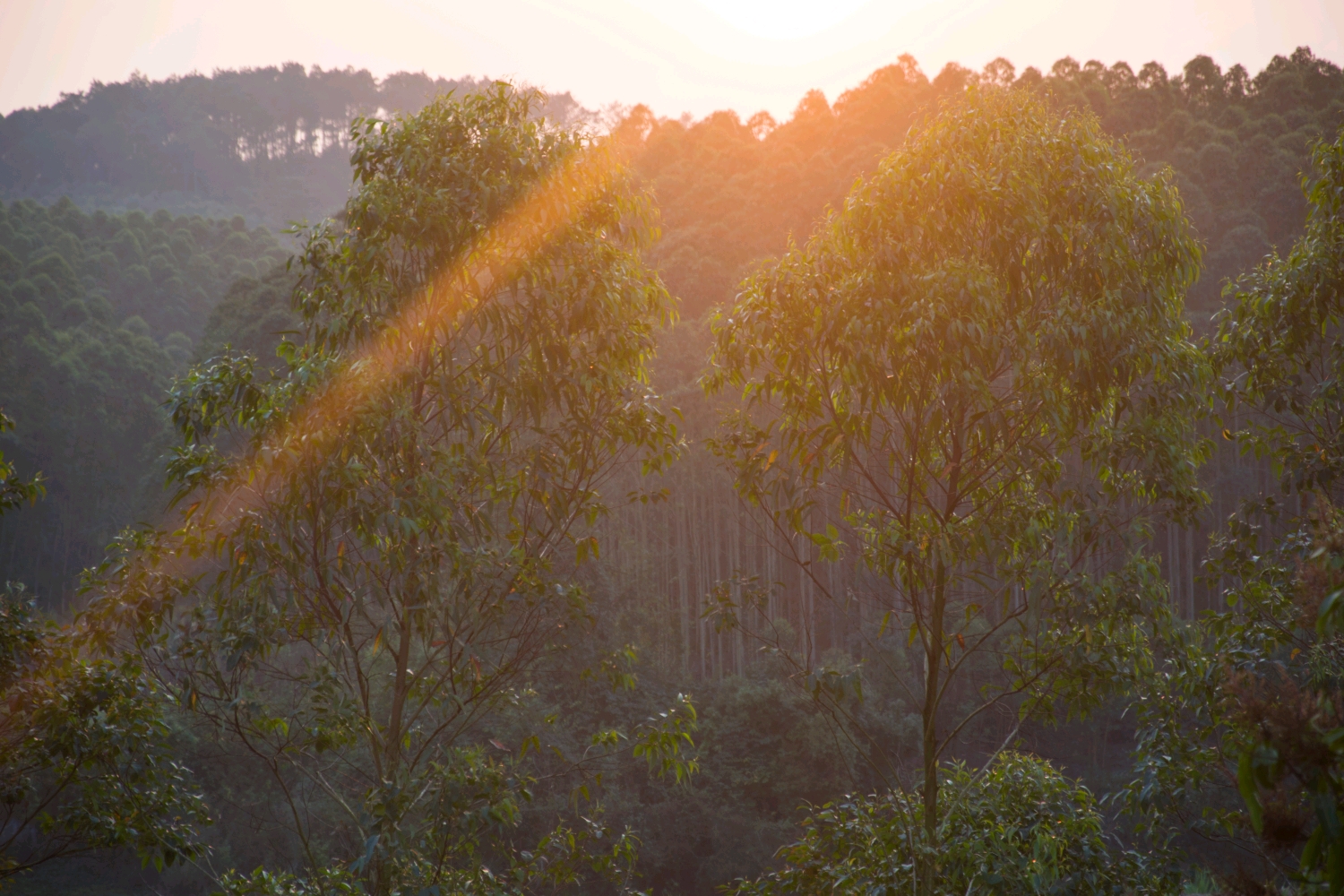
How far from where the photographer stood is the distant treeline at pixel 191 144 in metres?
63.3

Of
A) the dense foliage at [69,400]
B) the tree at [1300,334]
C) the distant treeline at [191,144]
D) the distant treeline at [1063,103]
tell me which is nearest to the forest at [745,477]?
the tree at [1300,334]

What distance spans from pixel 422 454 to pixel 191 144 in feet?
243

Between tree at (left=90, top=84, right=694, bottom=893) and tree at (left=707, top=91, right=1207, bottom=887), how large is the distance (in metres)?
0.79

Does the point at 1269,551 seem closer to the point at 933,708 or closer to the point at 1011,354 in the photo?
the point at 1011,354

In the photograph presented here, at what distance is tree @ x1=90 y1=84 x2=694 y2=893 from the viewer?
12.7 feet

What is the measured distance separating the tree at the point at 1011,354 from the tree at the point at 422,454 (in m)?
0.79

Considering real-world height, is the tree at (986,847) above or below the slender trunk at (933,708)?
below

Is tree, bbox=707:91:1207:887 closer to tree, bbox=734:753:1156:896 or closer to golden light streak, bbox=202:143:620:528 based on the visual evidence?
tree, bbox=734:753:1156:896

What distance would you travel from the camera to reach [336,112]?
3049 inches

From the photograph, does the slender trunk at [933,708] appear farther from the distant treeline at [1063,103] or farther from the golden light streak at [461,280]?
the distant treeline at [1063,103]

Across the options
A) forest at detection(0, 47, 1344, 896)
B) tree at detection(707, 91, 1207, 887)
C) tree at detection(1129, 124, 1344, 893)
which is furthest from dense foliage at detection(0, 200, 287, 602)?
tree at detection(1129, 124, 1344, 893)

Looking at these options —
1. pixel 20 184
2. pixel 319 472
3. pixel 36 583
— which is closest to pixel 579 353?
pixel 319 472

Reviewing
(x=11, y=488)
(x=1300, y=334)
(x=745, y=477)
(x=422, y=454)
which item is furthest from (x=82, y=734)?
(x=1300, y=334)

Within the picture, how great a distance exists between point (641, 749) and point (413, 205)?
2.75 meters
